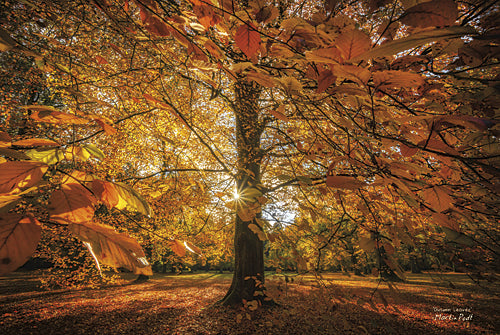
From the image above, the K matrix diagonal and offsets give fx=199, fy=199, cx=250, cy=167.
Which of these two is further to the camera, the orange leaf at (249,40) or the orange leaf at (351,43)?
the orange leaf at (249,40)

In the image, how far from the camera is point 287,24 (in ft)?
2.27

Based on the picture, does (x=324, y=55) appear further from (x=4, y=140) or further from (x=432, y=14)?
(x=4, y=140)

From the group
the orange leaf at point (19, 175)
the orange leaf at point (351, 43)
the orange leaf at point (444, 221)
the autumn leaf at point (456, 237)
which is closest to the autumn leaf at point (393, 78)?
the orange leaf at point (351, 43)

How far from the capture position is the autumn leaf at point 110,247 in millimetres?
473

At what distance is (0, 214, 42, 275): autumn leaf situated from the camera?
37cm

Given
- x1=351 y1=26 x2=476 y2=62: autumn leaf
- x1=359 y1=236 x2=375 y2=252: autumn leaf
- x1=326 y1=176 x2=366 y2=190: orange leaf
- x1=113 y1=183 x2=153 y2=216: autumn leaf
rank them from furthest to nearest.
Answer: x1=359 y1=236 x2=375 y2=252: autumn leaf → x1=326 y1=176 x2=366 y2=190: orange leaf → x1=113 y1=183 x2=153 y2=216: autumn leaf → x1=351 y1=26 x2=476 y2=62: autumn leaf

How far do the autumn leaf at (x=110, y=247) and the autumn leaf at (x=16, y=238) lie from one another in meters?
0.08

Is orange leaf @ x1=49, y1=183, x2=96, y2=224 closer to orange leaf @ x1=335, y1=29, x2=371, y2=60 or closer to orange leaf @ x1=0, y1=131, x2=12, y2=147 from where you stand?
orange leaf @ x1=0, y1=131, x2=12, y2=147

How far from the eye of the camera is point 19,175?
48 cm

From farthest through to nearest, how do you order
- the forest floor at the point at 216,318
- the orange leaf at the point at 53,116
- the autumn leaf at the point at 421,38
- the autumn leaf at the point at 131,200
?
the forest floor at the point at 216,318 < the autumn leaf at the point at 131,200 < the orange leaf at the point at 53,116 < the autumn leaf at the point at 421,38

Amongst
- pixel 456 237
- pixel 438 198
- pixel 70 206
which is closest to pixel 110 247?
pixel 70 206

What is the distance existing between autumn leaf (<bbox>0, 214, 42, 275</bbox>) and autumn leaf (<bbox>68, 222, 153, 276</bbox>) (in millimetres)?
80

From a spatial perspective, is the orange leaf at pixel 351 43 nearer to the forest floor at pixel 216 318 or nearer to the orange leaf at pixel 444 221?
the orange leaf at pixel 444 221

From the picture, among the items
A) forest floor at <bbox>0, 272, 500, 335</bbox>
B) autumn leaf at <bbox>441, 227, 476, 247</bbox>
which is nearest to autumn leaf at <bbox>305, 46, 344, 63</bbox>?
autumn leaf at <bbox>441, 227, 476, 247</bbox>
